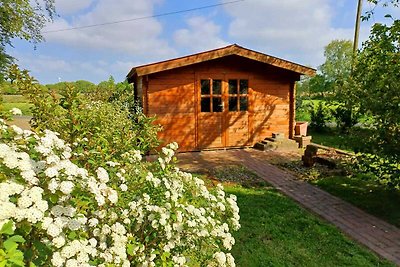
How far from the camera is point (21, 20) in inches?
485

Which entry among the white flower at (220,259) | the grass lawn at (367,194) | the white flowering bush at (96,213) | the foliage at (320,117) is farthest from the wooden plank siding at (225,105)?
the white flower at (220,259)

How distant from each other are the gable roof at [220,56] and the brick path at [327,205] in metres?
2.85

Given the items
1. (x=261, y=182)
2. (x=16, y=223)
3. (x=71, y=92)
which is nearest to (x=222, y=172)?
(x=261, y=182)

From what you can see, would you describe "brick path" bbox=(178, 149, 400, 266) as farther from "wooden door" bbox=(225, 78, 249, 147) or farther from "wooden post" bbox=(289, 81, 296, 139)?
"wooden post" bbox=(289, 81, 296, 139)

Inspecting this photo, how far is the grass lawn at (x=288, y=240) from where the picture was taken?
3.51 m

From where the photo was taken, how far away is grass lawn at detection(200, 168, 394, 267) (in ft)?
11.5

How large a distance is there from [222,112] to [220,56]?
192 centimetres

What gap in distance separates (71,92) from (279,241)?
3.25 m

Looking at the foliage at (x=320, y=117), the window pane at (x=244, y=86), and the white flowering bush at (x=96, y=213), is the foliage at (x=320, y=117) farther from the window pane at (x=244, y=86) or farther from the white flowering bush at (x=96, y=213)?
the white flowering bush at (x=96, y=213)

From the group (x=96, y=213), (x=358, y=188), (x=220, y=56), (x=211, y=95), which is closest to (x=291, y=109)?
(x=211, y=95)

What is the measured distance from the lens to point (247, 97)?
1042 cm

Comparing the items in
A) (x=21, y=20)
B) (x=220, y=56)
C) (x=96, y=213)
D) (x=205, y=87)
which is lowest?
(x=96, y=213)

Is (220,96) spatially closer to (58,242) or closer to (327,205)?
(327,205)

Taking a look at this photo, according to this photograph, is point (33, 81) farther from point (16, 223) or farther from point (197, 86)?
point (197, 86)
